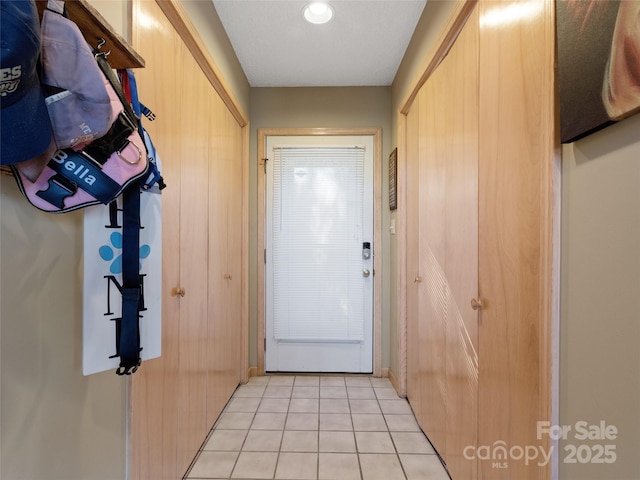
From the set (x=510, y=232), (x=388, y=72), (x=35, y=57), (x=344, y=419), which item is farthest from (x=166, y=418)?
(x=388, y=72)

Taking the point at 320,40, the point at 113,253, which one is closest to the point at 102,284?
the point at 113,253

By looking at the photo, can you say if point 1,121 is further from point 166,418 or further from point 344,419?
point 344,419

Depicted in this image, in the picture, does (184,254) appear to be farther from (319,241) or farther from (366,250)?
(366,250)

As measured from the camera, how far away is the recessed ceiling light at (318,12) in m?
1.75

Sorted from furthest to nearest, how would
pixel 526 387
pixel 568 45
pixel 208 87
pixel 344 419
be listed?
pixel 344 419
pixel 208 87
pixel 526 387
pixel 568 45

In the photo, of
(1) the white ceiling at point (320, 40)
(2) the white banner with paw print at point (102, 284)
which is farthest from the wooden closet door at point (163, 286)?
(1) the white ceiling at point (320, 40)

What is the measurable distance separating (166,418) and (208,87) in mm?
1755

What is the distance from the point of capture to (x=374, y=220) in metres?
2.60

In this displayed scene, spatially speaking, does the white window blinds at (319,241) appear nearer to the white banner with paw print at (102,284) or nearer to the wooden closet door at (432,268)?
the wooden closet door at (432,268)

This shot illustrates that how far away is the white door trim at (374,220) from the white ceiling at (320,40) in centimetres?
42

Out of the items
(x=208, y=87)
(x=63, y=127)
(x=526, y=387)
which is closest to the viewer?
(x=63, y=127)

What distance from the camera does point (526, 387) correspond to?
0.88 meters

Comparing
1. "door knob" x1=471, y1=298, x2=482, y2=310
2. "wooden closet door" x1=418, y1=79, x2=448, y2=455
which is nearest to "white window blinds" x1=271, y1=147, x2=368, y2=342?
"wooden closet door" x1=418, y1=79, x2=448, y2=455

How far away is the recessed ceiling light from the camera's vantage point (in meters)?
1.75
